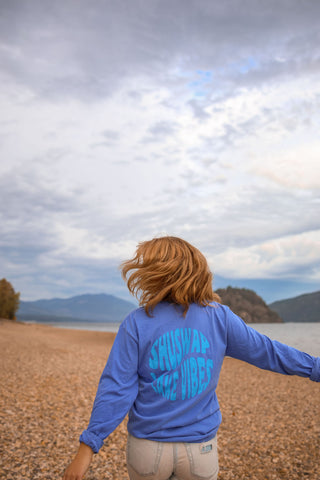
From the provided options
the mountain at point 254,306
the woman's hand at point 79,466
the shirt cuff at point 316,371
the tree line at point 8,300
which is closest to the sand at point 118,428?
the woman's hand at point 79,466

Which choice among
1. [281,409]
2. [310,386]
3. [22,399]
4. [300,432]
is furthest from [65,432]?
[310,386]

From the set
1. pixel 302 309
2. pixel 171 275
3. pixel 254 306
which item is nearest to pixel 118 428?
pixel 171 275

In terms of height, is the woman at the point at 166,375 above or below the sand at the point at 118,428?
above

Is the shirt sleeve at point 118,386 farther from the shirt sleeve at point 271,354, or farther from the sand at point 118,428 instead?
the sand at point 118,428

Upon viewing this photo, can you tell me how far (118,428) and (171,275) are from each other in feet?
17.6

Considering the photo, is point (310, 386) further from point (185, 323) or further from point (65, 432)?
point (185, 323)

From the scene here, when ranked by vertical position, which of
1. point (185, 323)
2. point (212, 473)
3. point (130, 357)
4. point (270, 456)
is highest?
point (185, 323)

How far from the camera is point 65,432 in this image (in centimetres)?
577

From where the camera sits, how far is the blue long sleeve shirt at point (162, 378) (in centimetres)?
171

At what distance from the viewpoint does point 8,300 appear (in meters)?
40.1

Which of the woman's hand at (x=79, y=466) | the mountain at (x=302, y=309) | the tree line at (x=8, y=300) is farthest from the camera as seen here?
the mountain at (x=302, y=309)

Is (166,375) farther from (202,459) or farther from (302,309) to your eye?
(302,309)

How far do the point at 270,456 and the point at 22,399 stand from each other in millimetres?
4686

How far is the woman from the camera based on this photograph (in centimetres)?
169
